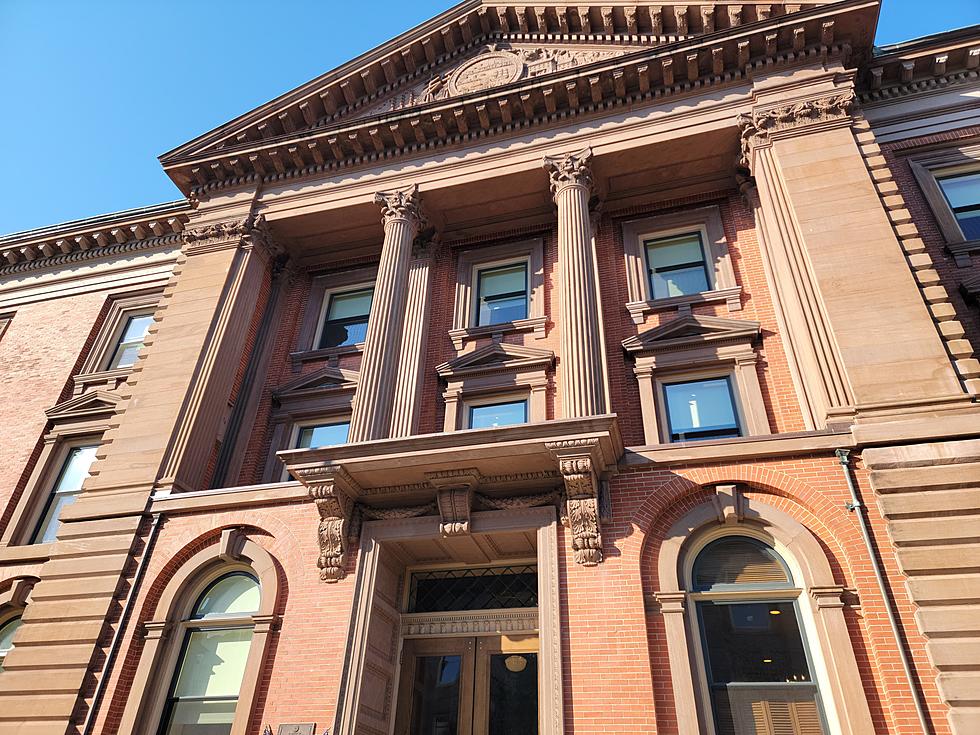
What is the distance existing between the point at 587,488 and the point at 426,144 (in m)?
9.26

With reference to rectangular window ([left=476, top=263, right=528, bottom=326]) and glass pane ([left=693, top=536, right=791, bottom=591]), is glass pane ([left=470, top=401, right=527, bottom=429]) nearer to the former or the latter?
rectangular window ([left=476, top=263, right=528, bottom=326])

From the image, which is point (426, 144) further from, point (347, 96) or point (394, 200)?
point (347, 96)

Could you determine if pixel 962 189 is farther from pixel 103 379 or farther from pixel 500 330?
pixel 103 379

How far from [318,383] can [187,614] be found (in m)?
5.29

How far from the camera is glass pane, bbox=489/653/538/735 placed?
31.5 feet

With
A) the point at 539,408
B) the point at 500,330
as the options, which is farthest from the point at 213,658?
the point at 500,330

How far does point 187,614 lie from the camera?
10.9 m

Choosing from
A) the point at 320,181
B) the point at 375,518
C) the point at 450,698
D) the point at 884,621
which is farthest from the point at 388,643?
the point at 320,181

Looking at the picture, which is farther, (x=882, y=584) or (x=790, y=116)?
(x=790, y=116)

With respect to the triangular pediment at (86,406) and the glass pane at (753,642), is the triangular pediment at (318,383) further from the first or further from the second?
the glass pane at (753,642)

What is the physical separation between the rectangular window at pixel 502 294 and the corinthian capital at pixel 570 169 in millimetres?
2144

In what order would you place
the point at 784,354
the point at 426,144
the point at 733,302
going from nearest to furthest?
1. the point at 784,354
2. the point at 733,302
3. the point at 426,144

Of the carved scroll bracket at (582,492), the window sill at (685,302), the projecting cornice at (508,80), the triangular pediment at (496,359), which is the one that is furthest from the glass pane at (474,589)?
the projecting cornice at (508,80)

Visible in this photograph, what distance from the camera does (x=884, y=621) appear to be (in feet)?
26.1
